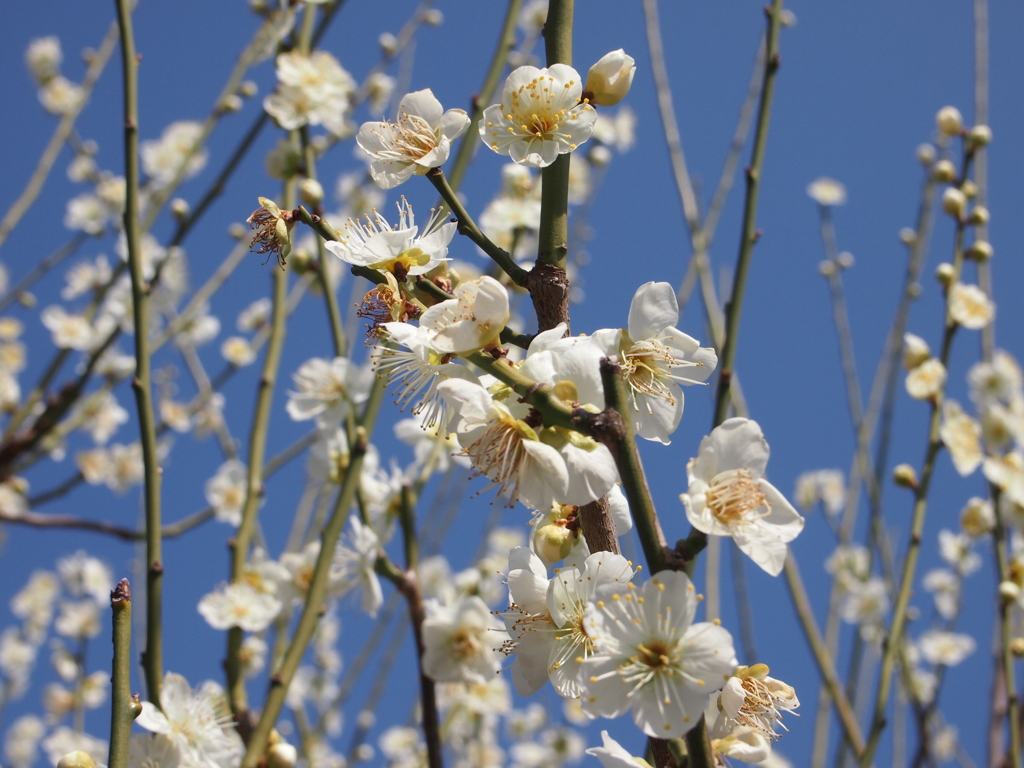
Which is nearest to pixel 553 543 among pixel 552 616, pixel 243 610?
pixel 552 616

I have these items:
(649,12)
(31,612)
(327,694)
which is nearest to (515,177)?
(649,12)

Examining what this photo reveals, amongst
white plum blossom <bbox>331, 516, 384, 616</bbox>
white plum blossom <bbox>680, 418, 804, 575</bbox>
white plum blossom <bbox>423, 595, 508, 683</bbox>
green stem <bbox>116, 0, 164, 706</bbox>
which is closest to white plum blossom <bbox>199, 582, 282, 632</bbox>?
white plum blossom <bbox>331, 516, 384, 616</bbox>

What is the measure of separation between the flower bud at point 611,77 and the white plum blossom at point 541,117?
0.09 ft

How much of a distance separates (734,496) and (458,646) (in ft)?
1.13

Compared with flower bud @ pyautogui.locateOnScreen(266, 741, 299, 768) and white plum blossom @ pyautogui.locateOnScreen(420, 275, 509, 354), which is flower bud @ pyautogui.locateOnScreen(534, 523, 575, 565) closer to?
white plum blossom @ pyautogui.locateOnScreen(420, 275, 509, 354)

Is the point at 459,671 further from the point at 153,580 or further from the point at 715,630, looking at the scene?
the point at 153,580

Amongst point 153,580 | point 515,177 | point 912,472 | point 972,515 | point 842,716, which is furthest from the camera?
point 972,515

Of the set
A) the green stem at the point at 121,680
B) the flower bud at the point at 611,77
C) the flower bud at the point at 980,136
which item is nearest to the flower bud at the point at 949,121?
the flower bud at the point at 980,136

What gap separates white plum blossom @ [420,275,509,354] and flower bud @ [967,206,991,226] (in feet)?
7.59

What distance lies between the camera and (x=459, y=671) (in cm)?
88

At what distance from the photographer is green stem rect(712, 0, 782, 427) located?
1.38 m

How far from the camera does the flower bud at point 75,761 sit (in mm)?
1024

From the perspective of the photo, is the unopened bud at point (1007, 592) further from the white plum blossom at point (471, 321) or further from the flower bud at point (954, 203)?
the white plum blossom at point (471, 321)

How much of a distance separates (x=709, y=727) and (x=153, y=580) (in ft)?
3.12
